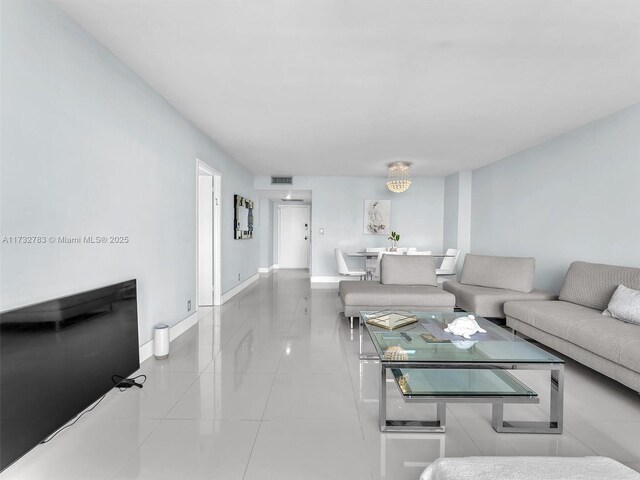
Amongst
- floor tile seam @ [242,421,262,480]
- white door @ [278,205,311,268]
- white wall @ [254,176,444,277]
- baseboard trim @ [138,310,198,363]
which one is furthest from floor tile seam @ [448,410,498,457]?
white door @ [278,205,311,268]

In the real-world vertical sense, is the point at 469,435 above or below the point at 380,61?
below

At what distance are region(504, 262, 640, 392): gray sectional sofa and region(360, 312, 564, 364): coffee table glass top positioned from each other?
67 cm

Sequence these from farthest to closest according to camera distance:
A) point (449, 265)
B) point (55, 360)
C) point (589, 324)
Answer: point (449, 265) < point (589, 324) < point (55, 360)

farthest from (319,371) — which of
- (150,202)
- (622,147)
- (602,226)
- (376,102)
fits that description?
(622,147)

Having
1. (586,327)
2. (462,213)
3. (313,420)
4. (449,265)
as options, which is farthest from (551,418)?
(462,213)

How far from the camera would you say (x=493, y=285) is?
176 inches

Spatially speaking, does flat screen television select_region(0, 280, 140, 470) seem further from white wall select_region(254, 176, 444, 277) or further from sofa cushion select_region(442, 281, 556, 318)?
white wall select_region(254, 176, 444, 277)

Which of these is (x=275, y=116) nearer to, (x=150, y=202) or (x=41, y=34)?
(x=150, y=202)

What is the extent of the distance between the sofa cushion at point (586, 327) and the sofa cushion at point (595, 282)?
11cm

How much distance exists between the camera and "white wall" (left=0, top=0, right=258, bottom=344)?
171cm

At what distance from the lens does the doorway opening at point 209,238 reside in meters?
4.96

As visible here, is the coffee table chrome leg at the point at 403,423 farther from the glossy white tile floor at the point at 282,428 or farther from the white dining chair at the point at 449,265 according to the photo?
the white dining chair at the point at 449,265

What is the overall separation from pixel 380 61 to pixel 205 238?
3.61 m

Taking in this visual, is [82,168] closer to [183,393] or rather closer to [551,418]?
[183,393]
